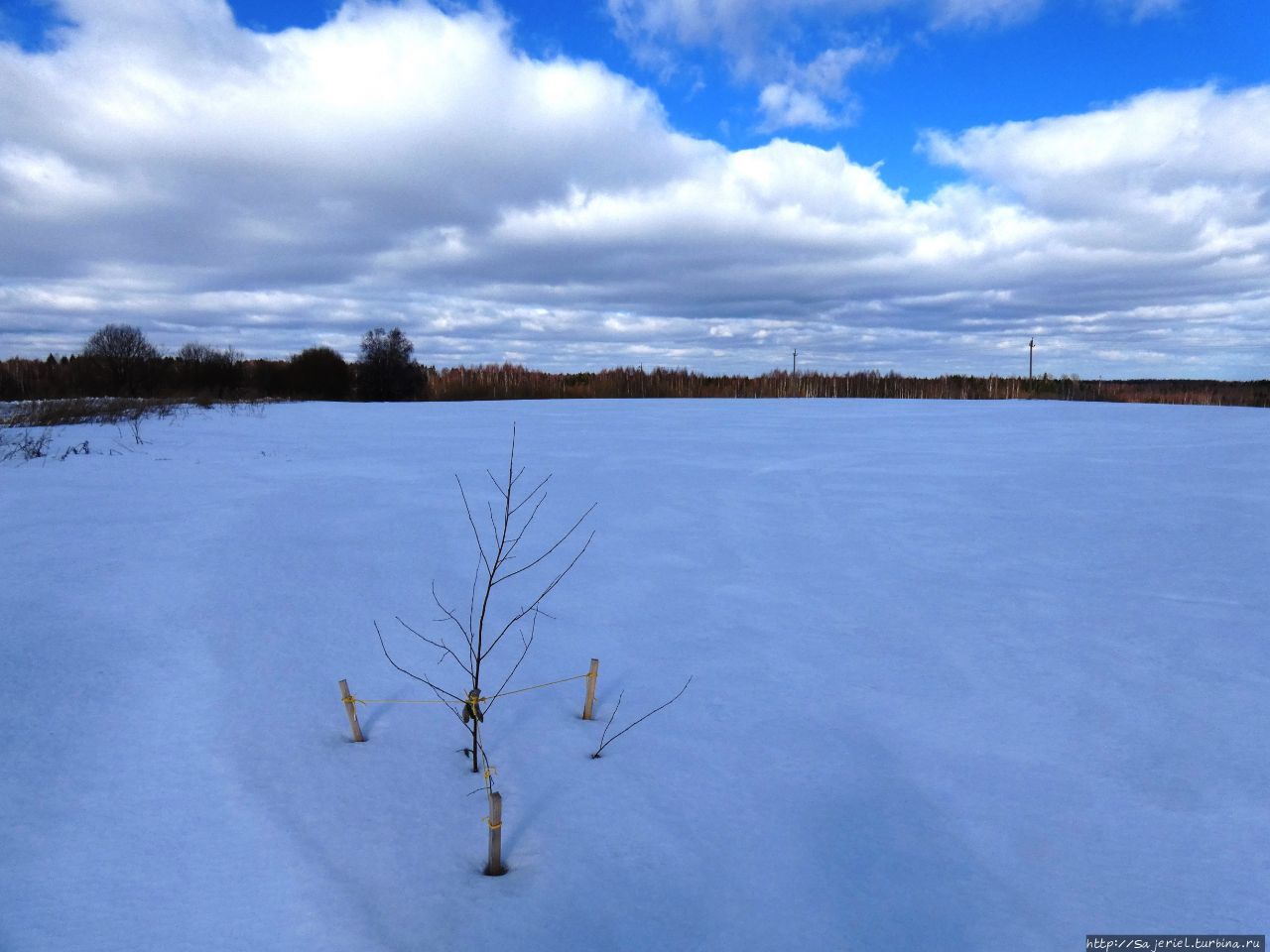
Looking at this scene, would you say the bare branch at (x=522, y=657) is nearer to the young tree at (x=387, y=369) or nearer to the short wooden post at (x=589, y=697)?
the short wooden post at (x=589, y=697)

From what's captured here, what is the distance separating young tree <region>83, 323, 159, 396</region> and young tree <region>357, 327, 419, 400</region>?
26.0ft

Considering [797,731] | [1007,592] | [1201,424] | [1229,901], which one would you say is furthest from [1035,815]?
[1201,424]

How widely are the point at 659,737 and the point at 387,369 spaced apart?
101 feet

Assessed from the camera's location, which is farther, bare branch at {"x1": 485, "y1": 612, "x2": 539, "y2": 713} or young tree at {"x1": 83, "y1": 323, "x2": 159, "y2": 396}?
young tree at {"x1": 83, "y1": 323, "x2": 159, "y2": 396}

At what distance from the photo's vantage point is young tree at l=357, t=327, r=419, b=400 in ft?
103

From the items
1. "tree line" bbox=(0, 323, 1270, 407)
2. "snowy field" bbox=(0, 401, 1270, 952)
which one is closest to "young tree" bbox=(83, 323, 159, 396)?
"tree line" bbox=(0, 323, 1270, 407)

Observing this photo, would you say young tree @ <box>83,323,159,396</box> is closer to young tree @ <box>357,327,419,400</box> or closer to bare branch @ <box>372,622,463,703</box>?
young tree @ <box>357,327,419,400</box>

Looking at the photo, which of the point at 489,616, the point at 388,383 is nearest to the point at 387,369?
the point at 388,383

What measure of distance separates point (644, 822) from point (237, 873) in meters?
1.32

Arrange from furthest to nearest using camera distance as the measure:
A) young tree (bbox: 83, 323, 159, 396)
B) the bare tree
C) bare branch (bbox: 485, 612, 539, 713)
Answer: young tree (bbox: 83, 323, 159, 396), bare branch (bbox: 485, 612, 539, 713), the bare tree

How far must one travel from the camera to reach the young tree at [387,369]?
103 ft

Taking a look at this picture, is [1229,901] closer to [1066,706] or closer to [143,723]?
[1066,706]

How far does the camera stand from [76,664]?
3.45m

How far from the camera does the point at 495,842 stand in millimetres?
2318
